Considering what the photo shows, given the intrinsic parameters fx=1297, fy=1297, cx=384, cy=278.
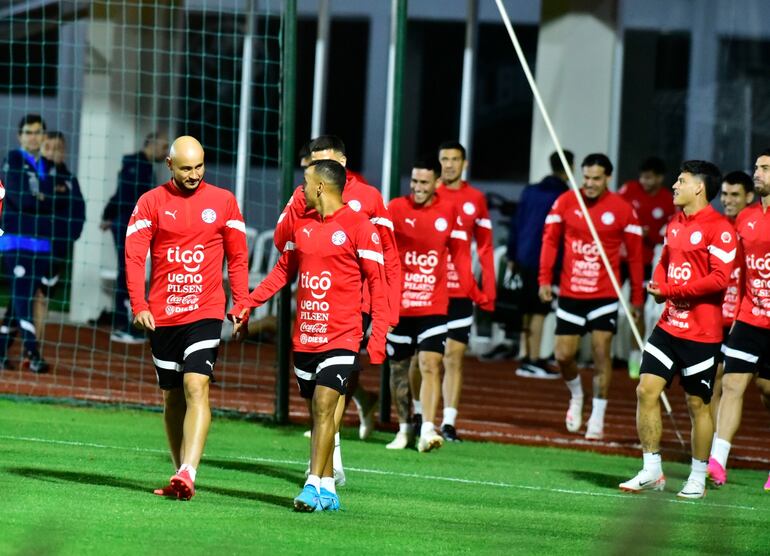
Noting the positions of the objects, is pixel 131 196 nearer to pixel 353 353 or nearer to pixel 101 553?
pixel 353 353

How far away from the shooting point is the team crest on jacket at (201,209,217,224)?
6.45 meters

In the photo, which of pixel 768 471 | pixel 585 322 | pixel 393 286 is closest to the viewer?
pixel 393 286

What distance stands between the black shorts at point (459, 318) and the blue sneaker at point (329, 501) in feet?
12.8

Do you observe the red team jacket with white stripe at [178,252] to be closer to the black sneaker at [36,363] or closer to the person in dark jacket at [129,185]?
the black sneaker at [36,363]

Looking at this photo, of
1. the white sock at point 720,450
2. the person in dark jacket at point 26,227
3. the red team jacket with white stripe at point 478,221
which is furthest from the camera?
the person in dark jacket at point 26,227

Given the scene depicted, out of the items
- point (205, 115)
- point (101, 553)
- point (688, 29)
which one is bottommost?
point (101, 553)

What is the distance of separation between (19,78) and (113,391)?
804cm

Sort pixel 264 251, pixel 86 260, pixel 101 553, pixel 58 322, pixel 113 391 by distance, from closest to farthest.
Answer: pixel 101 553 → pixel 113 391 → pixel 58 322 → pixel 86 260 → pixel 264 251

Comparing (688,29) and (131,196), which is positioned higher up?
(688,29)

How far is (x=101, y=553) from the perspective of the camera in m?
4.64

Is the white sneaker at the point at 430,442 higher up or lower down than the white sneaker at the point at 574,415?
higher up

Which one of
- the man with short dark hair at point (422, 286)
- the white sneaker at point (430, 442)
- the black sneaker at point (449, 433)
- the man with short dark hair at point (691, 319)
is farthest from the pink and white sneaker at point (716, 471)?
the black sneaker at point (449, 433)

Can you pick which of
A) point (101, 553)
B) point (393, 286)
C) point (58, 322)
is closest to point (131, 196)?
point (58, 322)

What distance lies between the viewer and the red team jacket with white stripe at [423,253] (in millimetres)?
9391
